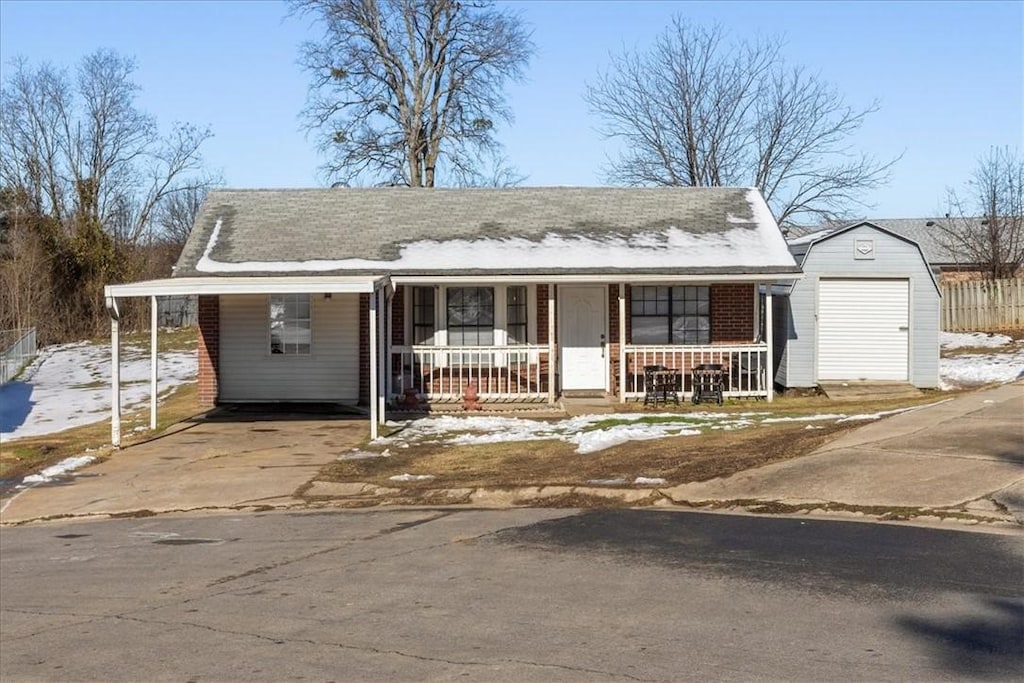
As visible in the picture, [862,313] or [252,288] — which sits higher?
[252,288]

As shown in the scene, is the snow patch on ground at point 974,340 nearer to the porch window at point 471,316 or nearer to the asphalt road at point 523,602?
the porch window at point 471,316

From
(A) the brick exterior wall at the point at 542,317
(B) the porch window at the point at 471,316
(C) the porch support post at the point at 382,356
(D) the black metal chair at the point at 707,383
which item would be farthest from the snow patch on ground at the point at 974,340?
(C) the porch support post at the point at 382,356

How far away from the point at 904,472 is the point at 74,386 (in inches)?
851

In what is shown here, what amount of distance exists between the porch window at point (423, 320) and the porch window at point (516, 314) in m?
1.49

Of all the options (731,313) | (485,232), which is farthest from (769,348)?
(485,232)

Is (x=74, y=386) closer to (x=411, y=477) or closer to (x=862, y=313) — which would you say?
(x=411, y=477)

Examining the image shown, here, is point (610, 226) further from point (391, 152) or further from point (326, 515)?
point (391, 152)

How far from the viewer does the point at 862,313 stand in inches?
866

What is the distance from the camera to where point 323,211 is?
75.9ft

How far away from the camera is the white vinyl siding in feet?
70.1

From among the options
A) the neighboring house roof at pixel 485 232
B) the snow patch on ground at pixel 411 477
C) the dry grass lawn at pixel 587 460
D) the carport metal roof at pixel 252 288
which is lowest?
the snow patch on ground at pixel 411 477

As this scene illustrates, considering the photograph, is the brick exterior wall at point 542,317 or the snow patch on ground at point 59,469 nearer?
the snow patch on ground at point 59,469

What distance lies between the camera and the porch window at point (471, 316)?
2122cm

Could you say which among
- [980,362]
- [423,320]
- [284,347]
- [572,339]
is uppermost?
[423,320]
